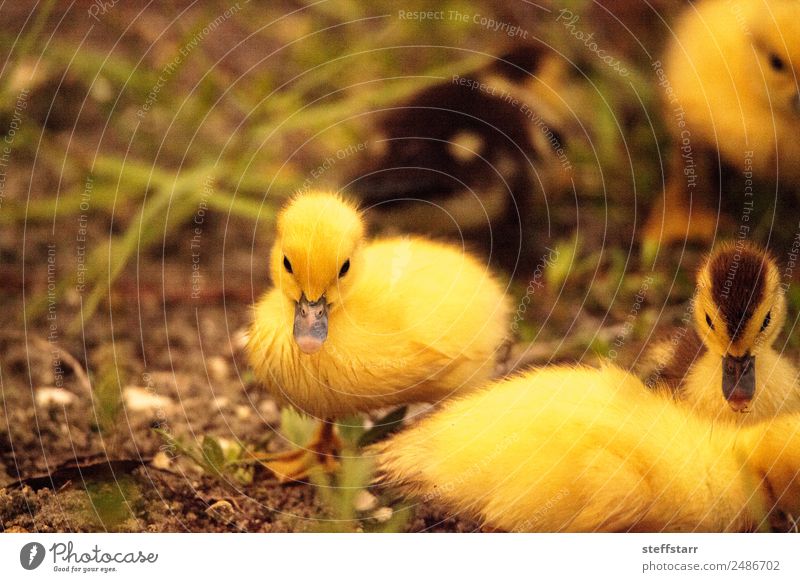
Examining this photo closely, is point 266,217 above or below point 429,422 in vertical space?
above

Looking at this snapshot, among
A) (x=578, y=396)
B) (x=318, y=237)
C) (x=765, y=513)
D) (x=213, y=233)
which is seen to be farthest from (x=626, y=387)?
(x=213, y=233)

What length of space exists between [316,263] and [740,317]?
0.39 m

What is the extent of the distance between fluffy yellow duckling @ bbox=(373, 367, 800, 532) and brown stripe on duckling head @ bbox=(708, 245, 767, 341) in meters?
0.10

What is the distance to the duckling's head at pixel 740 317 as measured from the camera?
0.94 meters

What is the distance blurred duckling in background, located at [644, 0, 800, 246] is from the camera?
1075 millimetres

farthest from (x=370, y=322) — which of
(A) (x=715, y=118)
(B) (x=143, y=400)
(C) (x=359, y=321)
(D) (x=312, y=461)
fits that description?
(A) (x=715, y=118)

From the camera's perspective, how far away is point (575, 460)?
0.95 metres

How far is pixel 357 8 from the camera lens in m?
1.08

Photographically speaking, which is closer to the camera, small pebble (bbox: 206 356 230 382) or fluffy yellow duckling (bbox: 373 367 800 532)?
fluffy yellow duckling (bbox: 373 367 800 532)

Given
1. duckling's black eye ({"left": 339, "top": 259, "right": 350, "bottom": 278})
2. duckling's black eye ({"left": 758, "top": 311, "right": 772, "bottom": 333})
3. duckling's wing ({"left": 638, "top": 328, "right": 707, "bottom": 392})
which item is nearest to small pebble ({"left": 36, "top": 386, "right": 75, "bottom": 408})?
duckling's black eye ({"left": 339, "top": 259, "right": 350, "bottom": 278})

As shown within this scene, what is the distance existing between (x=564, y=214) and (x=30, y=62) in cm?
60

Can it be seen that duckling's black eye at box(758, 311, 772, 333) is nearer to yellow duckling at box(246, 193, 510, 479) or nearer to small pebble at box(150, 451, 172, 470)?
yellow duckling at box(246, 193, 510, 479)

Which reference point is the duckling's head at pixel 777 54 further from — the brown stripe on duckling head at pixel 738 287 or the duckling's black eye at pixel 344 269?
the duckling's black eye at pixel 344 269
